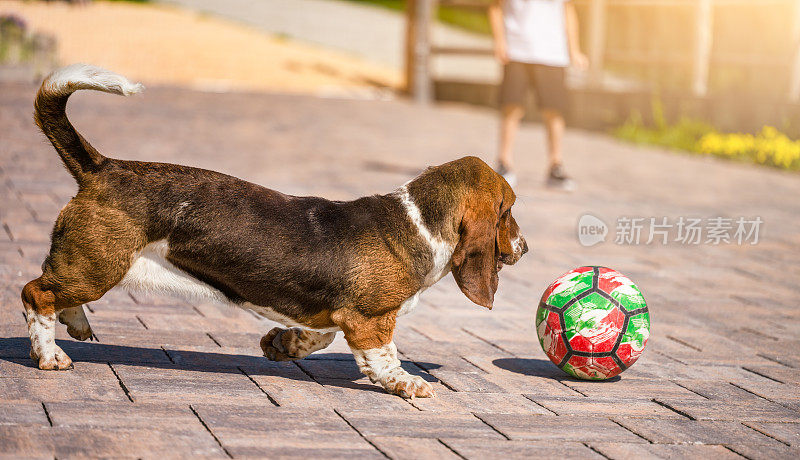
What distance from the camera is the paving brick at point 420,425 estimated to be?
363cm

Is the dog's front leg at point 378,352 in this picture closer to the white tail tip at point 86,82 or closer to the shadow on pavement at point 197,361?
the shadow on pavement at point 197,361

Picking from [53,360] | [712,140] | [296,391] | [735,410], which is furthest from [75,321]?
[712,140]

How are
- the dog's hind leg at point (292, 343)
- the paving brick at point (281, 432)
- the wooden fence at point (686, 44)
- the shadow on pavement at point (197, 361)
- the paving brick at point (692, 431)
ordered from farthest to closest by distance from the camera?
1. the wooden fence at point (686, 44)
2. the dog's hind leg at point (292, 343)
3. the shadow on pavement at point (197, 361)
4. the paving brick at point (692, 431)
5. the paving brick at point (281, 432)

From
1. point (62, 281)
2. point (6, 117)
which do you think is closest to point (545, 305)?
point (62, 281)

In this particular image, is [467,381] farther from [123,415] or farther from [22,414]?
[22,414]

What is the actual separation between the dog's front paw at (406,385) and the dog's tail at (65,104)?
1424mm

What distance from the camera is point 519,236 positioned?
430 centimetres

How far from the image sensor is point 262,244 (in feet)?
13.2

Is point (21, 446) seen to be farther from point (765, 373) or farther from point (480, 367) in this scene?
point (765, 373)

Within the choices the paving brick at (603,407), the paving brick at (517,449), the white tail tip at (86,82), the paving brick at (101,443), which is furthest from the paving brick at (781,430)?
the white tail tip at (86,82)

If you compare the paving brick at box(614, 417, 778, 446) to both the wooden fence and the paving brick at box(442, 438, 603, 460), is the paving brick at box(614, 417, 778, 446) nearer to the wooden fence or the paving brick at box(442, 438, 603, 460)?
the paving brick at box(442, 438, 603, 460)

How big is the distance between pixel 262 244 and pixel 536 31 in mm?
6702

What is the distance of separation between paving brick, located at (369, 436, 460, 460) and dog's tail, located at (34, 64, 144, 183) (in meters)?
1.57

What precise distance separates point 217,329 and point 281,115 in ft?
32.0
